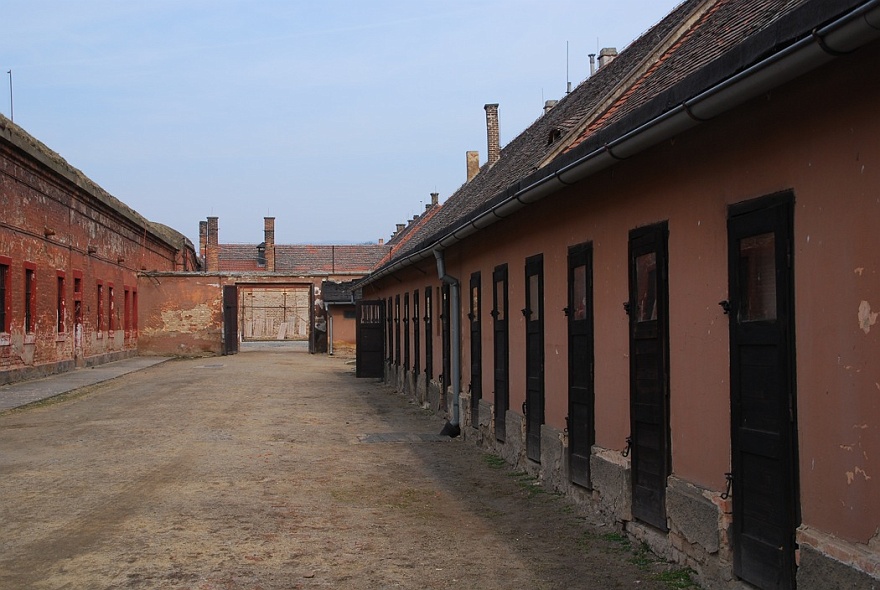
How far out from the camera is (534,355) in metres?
10.3

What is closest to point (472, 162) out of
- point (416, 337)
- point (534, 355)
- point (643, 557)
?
point (416, 337)

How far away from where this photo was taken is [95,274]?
34.0m

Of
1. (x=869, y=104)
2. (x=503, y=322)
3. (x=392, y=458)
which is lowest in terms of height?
(x=392, y=458)

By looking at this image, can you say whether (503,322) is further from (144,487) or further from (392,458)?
(144,487)

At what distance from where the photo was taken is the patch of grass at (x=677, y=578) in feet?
19.7

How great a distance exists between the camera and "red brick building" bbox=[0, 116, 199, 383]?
78.7ft

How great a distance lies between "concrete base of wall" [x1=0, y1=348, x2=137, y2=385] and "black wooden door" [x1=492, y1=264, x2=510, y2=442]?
15.5m

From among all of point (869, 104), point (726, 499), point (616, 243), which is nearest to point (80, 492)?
point (616, 243)

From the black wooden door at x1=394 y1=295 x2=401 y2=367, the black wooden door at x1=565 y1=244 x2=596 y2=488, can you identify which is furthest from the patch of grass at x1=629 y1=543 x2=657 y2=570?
the black wooden door at x1=394 y1=295 x2=401 y2=367

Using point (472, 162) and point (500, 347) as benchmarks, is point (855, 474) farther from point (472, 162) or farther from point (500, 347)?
point (472, 162)

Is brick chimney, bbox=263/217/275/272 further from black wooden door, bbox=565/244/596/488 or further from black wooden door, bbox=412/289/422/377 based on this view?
black wooden door, bbox=565/244/596/488

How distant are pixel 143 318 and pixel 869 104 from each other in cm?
4162

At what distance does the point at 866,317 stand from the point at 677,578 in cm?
250

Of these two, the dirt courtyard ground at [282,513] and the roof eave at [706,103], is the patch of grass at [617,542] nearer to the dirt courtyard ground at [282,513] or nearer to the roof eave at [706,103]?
the dirt courtyard ground at [282,513]
